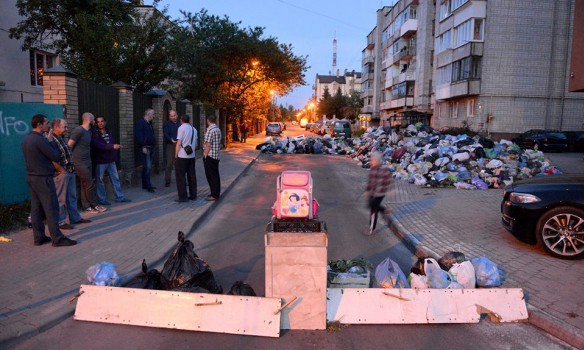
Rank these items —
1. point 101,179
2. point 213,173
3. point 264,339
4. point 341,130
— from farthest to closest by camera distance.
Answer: point 341,130, point 213,173, point 101,179, point 264,339

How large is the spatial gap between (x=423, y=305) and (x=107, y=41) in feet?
44.4

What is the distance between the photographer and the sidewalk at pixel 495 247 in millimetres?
4789

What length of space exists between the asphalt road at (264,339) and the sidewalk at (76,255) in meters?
0.23

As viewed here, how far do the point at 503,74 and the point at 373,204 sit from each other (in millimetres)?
30132

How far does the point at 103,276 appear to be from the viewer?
16.7ft

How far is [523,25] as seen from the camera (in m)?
33.4

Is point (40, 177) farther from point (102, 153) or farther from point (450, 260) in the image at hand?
point (450, 260)

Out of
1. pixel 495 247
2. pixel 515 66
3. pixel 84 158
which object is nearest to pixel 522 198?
pixel 495 247

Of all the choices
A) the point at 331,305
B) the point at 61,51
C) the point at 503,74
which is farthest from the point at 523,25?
the point at 331,305

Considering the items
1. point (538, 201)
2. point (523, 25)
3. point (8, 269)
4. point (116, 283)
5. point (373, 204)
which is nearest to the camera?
point (116, 283)

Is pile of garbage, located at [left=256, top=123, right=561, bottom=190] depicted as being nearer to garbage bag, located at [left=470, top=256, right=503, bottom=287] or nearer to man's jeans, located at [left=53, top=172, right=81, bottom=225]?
garbage bag, located at [left=470, top=256, right=503, bottom=287]

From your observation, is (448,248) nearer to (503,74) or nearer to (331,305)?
(331,305)

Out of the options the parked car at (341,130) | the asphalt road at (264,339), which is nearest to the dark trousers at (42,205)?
the asphalt road at (264,339)

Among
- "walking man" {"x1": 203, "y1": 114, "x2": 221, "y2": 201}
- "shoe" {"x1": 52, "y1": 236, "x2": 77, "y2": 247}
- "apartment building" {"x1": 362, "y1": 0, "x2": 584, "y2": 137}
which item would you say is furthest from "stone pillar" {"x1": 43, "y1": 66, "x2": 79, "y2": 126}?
"apartment building" {"x1": 362, "y1": 0, "x2": 584, "y2": 137}
